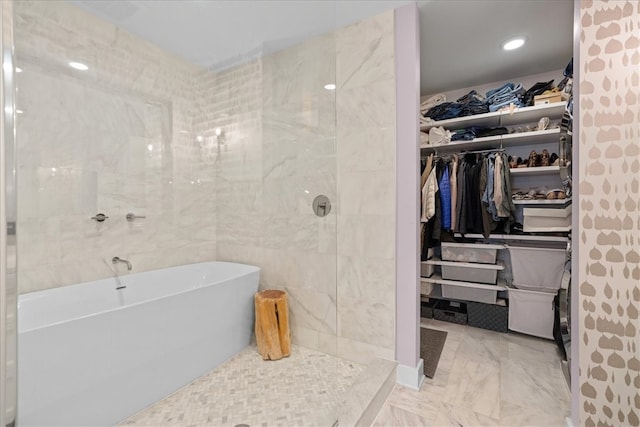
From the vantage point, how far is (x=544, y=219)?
2270mm

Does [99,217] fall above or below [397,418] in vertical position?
above

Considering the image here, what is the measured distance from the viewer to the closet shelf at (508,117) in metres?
2.23

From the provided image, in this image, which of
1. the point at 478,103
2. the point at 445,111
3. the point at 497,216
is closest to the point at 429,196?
the point at 497,216

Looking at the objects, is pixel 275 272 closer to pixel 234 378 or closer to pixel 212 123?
pixel 234 378

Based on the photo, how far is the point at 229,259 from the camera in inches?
94.8

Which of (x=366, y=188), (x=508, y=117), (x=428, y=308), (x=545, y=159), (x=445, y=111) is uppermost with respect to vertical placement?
(x=445, y=111)

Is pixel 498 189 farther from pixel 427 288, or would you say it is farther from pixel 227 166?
pixel 227 166

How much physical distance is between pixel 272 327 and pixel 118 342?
2.83 feet

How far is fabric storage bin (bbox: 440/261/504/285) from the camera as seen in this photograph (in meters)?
2.45

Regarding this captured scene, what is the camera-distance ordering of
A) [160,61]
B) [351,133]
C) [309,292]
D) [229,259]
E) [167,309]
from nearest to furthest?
[167,309], [351,133], [309,292], [160,61], [229,259]

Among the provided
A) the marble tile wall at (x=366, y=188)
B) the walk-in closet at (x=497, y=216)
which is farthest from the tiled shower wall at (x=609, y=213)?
the marble tile wall at (x=366, y=188)

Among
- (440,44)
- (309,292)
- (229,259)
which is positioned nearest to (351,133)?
(440,44)

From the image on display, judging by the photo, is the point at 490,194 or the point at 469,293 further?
the point at 469,293

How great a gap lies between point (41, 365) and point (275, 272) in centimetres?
131
